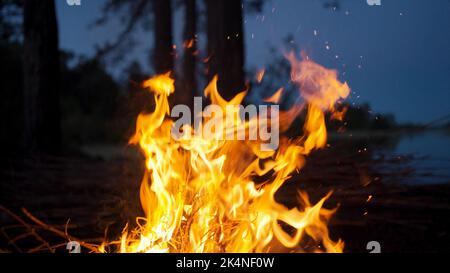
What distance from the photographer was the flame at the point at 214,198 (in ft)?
8.45

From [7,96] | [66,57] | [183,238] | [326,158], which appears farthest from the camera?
[66,57]

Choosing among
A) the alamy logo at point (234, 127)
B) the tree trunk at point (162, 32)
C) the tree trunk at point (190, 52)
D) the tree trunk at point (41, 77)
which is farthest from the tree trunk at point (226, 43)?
the tree trunk at point (190, 52)

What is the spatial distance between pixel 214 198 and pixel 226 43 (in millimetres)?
1570

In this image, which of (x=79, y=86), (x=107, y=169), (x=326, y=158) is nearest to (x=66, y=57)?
(x=79, y=86)

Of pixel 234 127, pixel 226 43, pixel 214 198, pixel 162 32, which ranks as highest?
pixel 162 32

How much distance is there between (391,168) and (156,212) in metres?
1.81

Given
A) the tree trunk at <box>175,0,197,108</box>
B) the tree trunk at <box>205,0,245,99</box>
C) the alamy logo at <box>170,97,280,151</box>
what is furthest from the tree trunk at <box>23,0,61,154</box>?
the tree trunk at <box>175,0,197,108</box>

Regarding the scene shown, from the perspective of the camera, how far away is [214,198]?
262 centimetres

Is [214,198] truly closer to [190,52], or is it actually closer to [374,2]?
[374,2]

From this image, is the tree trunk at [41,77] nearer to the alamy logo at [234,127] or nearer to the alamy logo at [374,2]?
the alamy logo at [234,127]

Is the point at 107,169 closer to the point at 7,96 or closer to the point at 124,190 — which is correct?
the point at 124,190

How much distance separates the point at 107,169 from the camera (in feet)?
13.9

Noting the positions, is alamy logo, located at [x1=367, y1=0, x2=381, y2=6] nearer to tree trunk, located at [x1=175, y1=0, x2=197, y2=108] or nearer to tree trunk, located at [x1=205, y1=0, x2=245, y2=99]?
tree trunk, located at [x1=205, y1=0, x2=245, y2=99]

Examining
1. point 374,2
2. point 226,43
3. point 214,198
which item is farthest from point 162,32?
point 214,198
